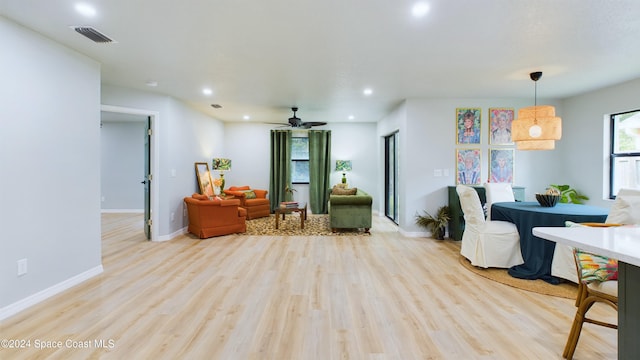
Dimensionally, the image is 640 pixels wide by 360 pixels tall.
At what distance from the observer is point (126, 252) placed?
14.1 feet

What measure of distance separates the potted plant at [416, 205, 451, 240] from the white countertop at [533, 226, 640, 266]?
3348mm

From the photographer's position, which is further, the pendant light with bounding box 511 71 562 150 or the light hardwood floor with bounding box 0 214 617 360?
the pendant light with bounding box 511 71 562 150

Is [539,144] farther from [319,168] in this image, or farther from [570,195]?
[319,168]

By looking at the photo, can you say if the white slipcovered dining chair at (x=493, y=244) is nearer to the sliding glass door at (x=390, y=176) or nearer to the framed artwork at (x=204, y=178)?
the sliding glass door at (x=390, y=176)

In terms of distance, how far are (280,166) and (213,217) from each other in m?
3.05

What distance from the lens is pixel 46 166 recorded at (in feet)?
9.25

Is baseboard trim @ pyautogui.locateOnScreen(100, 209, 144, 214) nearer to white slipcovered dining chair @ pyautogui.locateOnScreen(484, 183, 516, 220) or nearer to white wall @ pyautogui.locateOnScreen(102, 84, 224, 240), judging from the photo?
white wall @ pyautogui.locateOnScreen(102, 84, 224, 240)

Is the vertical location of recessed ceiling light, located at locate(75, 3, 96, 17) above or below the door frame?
above

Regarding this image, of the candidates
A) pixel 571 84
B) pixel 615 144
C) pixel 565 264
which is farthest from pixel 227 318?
pixel 615 144

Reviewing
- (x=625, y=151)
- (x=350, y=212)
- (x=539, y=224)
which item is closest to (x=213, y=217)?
(x=350, y=212)

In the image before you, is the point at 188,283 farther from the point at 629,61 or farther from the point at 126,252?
the point at 629,61

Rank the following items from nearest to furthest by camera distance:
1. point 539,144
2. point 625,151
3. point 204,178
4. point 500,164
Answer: point 539,144
point 625,151
point 500,164
point 204,178

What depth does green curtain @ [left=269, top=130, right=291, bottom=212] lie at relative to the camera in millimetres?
7934

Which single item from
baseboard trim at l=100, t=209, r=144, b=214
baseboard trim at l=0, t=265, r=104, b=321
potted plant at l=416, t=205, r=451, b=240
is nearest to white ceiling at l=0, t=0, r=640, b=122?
potted plant at l=416, t=205, r=451, b=240
